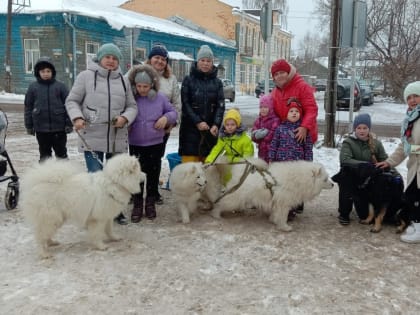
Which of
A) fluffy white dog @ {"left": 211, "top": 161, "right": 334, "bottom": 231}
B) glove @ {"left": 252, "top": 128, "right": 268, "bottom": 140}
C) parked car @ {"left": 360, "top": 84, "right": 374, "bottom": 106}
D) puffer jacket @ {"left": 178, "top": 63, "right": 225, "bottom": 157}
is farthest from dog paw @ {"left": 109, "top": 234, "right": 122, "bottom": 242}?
parked car @ {"left": 360, "top": 84, "right": 374, "bottom": 106}

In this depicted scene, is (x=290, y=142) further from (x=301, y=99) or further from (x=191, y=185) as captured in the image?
(x=191, y=185)

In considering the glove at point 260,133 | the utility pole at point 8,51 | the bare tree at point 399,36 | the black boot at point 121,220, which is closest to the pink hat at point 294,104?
the glove at point 260,133

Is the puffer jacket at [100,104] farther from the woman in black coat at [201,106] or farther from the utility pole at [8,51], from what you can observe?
the utility pole at [8,51]

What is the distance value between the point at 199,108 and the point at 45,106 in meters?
1.98

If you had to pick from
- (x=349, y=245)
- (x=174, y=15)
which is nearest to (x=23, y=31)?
(x=174, y=15)

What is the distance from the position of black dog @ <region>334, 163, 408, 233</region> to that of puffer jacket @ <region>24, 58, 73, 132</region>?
3612 millimetres

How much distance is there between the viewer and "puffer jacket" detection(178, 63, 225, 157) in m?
5.08

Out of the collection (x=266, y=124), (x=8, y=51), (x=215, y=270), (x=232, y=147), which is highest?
(x=8, y=51)

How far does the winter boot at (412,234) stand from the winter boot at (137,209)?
2899 millimetres

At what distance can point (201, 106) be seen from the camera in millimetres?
5113

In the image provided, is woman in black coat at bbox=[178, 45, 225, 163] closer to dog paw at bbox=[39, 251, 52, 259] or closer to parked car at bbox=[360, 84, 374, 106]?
dog paw at bbox=[39, 251, 52, 259]

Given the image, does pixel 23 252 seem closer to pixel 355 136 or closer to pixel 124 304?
pixel 124 304

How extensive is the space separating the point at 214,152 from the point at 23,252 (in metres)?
2.34

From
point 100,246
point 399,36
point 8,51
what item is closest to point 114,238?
point 100,246
